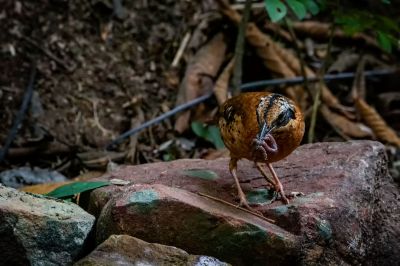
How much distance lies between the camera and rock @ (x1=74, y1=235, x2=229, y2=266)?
8.98 feet

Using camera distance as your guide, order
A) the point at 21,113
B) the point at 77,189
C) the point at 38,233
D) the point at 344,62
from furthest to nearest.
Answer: the point at 344,62 → the point at 21,113 → the point at 77,189 → the point at 38,233

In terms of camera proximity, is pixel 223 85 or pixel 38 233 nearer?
pixel 38 233

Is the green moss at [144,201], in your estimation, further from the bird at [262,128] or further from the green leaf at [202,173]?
the green leaf at [202,173]

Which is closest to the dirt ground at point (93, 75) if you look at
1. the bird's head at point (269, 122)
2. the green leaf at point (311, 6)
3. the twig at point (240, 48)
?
the twig at point (240, 48)

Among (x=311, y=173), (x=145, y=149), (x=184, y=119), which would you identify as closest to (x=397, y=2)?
(x=184, y=119)

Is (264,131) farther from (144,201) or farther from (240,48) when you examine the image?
(240,48)

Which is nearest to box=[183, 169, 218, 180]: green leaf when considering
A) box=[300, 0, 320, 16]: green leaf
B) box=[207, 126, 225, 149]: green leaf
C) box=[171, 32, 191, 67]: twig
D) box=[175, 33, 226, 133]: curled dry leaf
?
box=[300, 0, 320, 16]: green leaf

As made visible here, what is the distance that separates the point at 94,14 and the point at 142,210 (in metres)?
4.15

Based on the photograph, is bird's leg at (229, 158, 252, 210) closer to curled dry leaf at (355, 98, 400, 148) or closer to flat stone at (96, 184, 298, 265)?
flat stone at (96, 184, 298, 265)

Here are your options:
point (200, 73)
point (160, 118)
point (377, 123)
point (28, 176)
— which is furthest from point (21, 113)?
point (377, 123)

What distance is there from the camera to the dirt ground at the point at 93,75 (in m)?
5.86

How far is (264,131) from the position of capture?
3107mm

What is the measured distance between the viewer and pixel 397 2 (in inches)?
311

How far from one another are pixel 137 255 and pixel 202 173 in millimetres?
Answer: 1317
